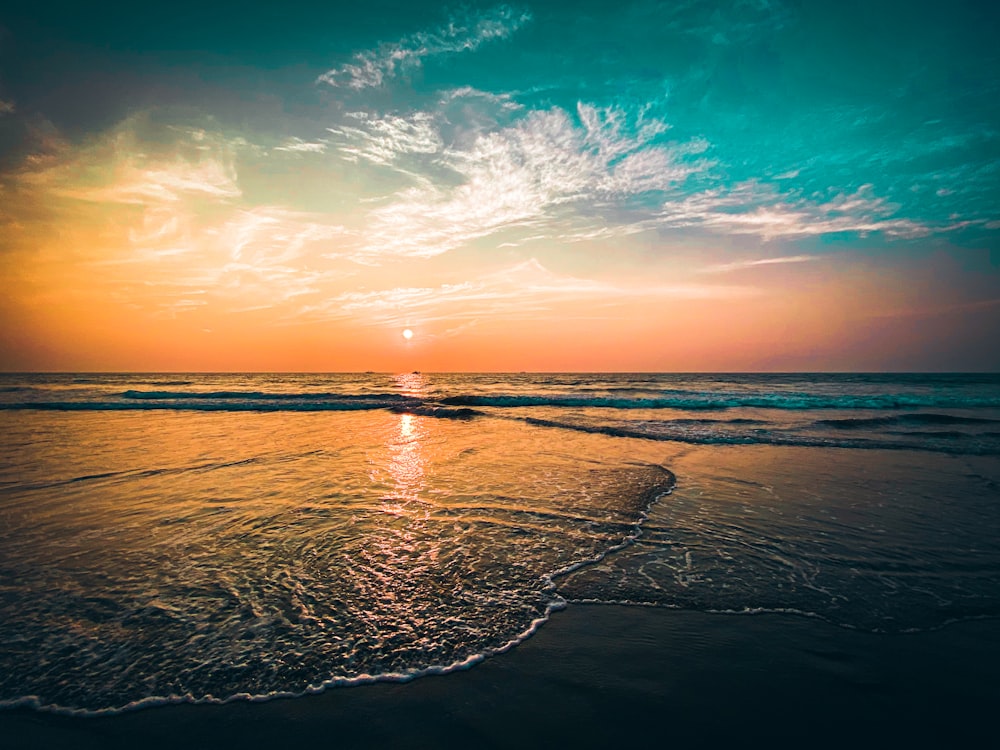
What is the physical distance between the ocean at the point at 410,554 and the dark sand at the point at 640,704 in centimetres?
21

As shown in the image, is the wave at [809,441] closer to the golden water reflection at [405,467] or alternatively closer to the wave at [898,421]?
the wave at [898,421]

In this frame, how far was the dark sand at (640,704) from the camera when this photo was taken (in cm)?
280

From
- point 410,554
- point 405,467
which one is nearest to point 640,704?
point 410,554

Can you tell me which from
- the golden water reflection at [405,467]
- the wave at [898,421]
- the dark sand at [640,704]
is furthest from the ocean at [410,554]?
the wave at [898,421]

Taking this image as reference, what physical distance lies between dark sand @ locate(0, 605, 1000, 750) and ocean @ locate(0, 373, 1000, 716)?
0.67 ft

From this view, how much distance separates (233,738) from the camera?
2.77 m

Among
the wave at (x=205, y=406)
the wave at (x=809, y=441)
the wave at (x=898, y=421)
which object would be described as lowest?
the wave at (x=898, y=421)

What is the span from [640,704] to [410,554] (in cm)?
332

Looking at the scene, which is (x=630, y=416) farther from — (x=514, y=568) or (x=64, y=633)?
(x=64, y=633)

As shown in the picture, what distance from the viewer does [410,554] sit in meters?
5.65

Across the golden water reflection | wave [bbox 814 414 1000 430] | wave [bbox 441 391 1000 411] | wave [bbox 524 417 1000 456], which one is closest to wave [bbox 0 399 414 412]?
wave [bbox 441 391 1000 411]

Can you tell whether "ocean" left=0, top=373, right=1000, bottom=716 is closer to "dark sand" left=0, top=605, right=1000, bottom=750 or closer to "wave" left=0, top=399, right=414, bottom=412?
"dark sand" left=0, top=605, right=1000, bottom=750

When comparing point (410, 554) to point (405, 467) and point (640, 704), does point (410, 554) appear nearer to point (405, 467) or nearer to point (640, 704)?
point (640, 704)

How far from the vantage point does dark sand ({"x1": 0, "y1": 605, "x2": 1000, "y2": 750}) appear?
9.20 ft
